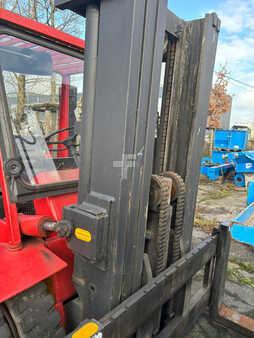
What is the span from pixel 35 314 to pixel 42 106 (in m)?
1.15

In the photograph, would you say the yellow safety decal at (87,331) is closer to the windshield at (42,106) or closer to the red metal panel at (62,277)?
the red metal panel at (62,277)

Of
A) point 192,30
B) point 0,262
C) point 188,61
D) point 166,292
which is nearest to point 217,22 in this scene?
point 192,30

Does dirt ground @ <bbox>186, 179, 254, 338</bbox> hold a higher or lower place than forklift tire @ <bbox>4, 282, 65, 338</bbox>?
lower

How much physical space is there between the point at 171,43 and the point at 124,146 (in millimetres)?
797

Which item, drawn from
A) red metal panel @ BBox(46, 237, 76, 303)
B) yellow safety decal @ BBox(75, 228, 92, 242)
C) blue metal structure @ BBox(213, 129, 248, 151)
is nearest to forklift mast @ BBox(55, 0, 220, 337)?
yellow safety decal @ BBox(75, 228, 92, 242)

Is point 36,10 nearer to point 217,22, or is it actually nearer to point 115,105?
point 217,22

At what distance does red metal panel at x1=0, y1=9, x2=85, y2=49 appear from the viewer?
1.24 m

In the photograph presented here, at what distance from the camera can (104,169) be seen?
3.91 feet

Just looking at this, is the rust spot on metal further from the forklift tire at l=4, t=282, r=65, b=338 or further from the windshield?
the windshield

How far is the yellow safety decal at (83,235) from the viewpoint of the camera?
1.16 m

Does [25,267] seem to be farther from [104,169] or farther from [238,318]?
[238,318]

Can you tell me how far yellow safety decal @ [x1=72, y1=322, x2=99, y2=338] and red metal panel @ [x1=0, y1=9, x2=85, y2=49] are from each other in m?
1.42

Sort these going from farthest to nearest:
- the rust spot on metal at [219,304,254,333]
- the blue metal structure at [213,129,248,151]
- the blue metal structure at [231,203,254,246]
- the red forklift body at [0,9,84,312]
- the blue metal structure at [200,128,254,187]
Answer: the blue metal structure at [213,129,248,151], the blue metal structure at [200,128,254,187], the blue metal structure at [231,203,254,246], the rust spot on metal at [219,304,254,333], the red forklift body at [0,9,84,312]

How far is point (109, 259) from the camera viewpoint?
48.3 inches
